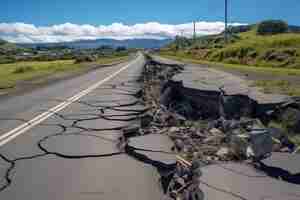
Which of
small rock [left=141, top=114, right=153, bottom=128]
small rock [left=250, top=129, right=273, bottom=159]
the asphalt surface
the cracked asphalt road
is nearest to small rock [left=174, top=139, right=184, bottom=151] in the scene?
the cracked asphalt road

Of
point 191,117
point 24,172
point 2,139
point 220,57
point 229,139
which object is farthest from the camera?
point 220,57

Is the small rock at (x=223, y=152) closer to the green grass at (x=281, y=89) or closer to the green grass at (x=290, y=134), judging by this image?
the green grass at (x=290, y=134)

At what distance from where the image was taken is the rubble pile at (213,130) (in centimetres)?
489

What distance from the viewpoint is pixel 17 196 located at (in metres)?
4.12

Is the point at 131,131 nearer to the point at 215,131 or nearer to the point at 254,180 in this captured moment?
the point at 215,131

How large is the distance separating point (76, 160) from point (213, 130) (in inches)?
117

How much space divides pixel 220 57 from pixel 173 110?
36.3 metres

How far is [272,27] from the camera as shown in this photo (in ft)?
338

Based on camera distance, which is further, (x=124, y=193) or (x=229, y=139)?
(x=229, y=139)

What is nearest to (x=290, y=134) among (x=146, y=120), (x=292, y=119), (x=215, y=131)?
(x=292, y=119)

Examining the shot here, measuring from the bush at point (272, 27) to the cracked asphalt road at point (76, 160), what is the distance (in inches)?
3923

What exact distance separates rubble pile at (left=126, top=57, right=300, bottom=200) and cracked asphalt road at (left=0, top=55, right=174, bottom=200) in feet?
1.16

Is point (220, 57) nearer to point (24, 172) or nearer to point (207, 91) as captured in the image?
point (207, 91)

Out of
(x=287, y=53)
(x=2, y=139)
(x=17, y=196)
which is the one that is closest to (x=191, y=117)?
(x=2, y=139)
